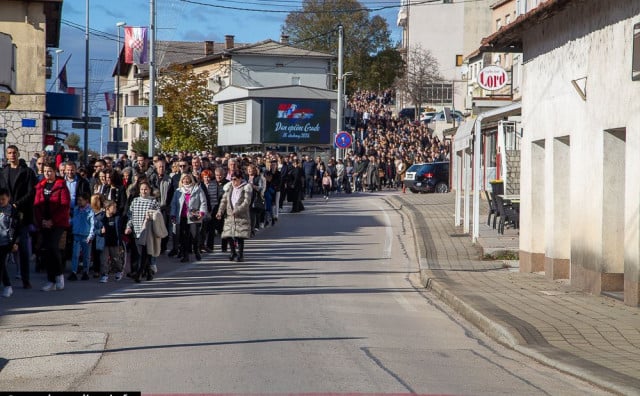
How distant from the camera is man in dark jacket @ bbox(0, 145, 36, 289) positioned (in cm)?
1558

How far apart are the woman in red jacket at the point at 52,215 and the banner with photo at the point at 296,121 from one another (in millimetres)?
51613

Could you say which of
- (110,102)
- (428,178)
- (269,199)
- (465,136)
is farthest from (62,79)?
(465,136)

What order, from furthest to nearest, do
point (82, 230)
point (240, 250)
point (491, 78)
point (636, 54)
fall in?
Result: point (491, 78)
point (240, 250)
point (82, 230)
point (636, 54)

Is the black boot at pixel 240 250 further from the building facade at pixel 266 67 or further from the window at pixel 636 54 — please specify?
the building facade at pixel 266 67

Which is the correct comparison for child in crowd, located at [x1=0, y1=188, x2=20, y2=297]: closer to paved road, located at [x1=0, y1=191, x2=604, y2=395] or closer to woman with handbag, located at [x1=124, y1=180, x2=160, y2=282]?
paved road, located at [x1=0, y1=191, x2=604, y2=395]

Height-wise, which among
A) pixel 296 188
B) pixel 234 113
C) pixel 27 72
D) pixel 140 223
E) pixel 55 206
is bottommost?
pixel 140 223

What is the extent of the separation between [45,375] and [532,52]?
12940 mm

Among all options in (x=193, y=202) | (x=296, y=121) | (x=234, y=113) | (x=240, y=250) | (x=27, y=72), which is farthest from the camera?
(x=234, y=113)

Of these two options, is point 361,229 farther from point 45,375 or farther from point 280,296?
point 45,375

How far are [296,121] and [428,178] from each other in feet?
70.2

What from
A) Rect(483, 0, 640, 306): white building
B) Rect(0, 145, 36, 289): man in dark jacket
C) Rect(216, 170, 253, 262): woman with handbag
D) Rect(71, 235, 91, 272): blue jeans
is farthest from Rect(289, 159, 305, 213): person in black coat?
Rect(0, 145, 36, 289): man in dark jacket

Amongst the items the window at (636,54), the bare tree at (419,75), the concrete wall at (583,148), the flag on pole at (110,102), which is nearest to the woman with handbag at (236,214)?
the concrete wall at (583,148)

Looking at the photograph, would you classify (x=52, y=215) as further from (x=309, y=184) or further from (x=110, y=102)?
(x=110, y=102)

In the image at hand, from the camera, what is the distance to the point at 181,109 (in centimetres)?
6475
